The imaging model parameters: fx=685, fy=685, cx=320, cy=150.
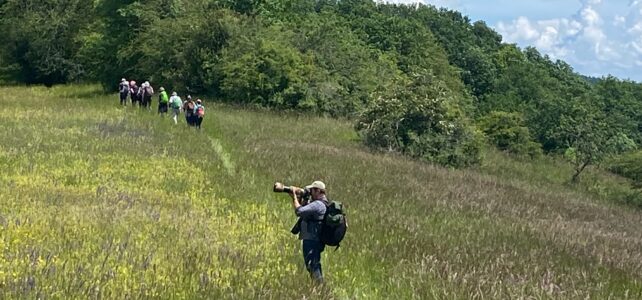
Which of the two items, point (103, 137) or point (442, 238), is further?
point (103, 137)

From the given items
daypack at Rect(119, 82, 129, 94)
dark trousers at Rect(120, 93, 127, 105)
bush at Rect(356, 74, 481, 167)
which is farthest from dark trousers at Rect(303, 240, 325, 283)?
dark trousers at Rect(120, 93, 127, 105)

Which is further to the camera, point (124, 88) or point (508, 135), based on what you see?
point (508, 135)

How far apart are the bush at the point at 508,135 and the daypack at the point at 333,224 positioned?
147 ft

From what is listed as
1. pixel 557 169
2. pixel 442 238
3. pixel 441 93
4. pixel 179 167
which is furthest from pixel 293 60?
pixel 442 238

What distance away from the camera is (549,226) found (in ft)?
45.3

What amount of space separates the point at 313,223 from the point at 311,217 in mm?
119

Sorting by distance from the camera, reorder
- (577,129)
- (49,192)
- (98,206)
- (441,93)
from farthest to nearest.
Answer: (577,129) < (441,93) < (49,192) < (98,206)

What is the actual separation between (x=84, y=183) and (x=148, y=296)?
298 inches

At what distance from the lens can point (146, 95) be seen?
32.8 metres

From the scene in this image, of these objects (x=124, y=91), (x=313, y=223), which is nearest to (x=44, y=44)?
(x=124, y=91)

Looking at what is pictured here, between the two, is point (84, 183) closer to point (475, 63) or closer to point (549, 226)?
point (549, 226)

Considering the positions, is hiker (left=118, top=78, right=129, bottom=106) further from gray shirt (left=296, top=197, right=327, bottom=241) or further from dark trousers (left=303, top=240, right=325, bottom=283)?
gray shirt (left=296, top=197, right=327, bottom=241)

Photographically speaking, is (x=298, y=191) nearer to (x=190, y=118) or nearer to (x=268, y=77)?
(x=190, y=118)

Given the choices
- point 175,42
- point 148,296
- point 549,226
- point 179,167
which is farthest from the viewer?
point 175,42
